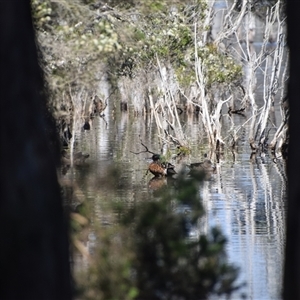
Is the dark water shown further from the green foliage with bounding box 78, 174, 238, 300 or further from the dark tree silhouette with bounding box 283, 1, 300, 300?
the dark tree silhouette with bounding box 283, 1, 300, 300

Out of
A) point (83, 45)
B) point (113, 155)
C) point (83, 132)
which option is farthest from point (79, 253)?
point (83, 132)

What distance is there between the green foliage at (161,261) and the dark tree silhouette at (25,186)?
291 millimetres

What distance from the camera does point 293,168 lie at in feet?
20.3

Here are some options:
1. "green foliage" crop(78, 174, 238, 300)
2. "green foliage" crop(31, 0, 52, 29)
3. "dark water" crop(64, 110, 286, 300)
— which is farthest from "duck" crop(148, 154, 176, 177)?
"green foliage" crop(78, 174, 238, 300)

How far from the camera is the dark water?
35.8ft

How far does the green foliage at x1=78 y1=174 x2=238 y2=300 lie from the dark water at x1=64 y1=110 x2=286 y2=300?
63 centimetres

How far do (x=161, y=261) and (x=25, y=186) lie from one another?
1079 millimetres

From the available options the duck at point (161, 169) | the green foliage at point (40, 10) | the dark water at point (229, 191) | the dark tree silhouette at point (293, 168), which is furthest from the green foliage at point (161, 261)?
the duck at point (161, 169)

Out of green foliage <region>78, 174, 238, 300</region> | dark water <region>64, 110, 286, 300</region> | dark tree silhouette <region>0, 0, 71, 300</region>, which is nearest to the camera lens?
dark tree silhouette <region>0, 0, 71, 300</region>

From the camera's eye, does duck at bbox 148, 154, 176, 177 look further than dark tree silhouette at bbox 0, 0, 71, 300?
Yes

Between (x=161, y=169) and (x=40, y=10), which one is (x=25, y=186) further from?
(x=161, y=169)

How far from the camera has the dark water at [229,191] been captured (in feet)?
35.8

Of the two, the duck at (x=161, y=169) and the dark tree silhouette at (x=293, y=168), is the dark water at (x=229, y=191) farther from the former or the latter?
the dark tree silhouette at (x=293, y=168)

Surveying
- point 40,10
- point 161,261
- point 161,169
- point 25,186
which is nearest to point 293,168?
point 161,261
